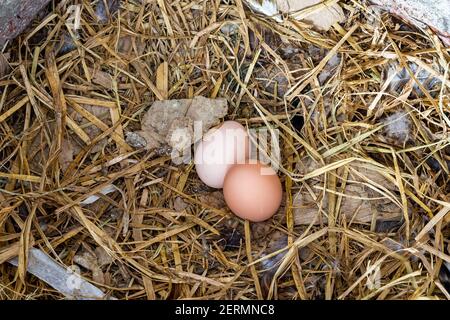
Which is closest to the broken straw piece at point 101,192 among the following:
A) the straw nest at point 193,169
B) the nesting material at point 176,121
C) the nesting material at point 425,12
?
the straw nest at point 193,169

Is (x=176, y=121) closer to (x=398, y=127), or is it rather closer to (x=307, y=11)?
(x=307, y=11)

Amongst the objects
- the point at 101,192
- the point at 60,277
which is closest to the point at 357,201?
the point at 101,192

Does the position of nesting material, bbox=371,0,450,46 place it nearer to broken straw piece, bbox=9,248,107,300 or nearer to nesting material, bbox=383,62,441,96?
nesting material, bbox=383,62,441,96

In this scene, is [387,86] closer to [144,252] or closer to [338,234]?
[338,234]

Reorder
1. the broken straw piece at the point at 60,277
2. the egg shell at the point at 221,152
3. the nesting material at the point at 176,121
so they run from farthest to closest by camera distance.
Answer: the nesting material at the point at 176,121
the egg shell at the point at 221,152
the broken straw piece at the point at 60,277

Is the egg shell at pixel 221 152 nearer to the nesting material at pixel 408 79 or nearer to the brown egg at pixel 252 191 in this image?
the brown egg at pixel 252 191

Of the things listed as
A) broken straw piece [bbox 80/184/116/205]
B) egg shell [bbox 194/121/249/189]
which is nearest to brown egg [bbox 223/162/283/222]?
egg shell [bbox 194/121/249/189]

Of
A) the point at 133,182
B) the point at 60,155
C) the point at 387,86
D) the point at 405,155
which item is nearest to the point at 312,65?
the point at 387,86
